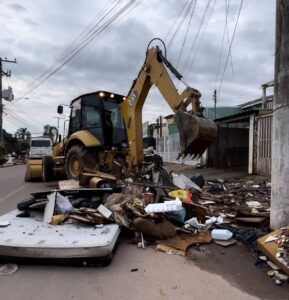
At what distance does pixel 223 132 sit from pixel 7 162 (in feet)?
83.9

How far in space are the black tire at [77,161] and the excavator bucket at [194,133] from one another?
218 inches

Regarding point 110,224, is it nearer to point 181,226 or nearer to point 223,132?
point 181,226

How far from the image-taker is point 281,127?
19.9ft

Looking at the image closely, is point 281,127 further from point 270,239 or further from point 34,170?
point 34,170

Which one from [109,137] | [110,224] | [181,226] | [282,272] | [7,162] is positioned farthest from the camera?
[7,162]

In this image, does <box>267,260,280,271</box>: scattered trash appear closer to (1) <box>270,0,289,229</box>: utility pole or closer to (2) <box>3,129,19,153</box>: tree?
(1) <box>270,0,289,229</box>: utility pole

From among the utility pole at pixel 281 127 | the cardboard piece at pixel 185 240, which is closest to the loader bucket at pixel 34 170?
the cardboard piece at pixel 185 240

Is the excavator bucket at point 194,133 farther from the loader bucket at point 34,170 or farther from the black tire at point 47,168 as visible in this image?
the loader bucket at point 34,170

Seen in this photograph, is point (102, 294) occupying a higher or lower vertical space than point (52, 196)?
lower

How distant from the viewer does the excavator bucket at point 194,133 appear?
23.0 feet

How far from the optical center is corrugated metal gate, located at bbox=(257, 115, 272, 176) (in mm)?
16297

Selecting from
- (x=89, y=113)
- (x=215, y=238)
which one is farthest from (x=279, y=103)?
(x=89, y=113)

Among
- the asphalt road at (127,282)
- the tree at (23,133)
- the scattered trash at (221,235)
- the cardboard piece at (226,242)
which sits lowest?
the asphalt road at (127,282)

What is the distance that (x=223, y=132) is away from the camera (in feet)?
74.7
